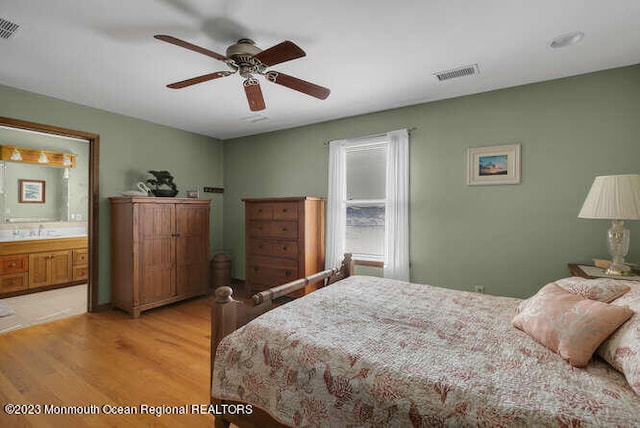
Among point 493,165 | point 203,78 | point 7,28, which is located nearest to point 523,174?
point 493,165

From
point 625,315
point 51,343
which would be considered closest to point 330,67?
point 625,315

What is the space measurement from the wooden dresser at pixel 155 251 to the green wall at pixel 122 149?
193 millimetres

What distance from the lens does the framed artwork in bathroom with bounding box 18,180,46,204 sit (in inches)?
181

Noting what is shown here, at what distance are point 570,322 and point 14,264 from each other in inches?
236

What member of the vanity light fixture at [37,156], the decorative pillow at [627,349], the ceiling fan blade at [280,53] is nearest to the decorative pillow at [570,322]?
the decorative pillow at [627,349]

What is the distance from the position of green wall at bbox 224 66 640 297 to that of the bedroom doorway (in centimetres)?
328

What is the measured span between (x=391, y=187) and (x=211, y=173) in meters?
3.06

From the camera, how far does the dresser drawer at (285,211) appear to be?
368 centimetres

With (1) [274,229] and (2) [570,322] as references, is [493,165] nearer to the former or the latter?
(2) [570,322]

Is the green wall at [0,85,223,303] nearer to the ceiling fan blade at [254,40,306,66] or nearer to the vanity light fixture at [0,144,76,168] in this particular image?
the vanity light fixture at [0,144,76,168]

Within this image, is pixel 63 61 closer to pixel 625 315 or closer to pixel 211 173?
pixel 211 173

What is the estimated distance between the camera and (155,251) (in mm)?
3602

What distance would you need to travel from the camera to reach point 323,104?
3420mm

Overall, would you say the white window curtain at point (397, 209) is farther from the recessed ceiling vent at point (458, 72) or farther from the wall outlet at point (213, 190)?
the wall outlet at point (213, 190)
